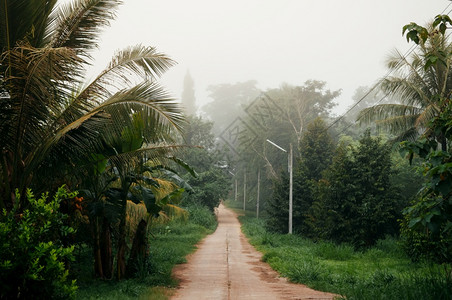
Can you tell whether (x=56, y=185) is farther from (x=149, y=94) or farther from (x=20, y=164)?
(x=149, y=94)

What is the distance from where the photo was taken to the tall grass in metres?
6.12

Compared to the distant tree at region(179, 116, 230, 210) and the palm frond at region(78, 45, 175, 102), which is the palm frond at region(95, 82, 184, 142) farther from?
the distant tree at region(179, 116, 230, 210)

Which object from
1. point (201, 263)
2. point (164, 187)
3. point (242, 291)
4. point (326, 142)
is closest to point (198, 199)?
point (326, 142)

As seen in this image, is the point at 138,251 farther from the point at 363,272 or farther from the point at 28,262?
the point at 28,262

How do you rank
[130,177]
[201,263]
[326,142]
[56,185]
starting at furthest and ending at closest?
[326,142]
[201,263]
[130,177]
[56,185]

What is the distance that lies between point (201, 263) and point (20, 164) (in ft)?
25.1

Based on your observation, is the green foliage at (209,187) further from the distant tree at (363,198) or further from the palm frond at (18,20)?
the palm frond at (18,20)

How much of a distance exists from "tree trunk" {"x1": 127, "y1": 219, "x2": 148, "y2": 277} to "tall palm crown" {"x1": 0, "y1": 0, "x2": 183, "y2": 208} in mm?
2739

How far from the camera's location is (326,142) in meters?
27.7

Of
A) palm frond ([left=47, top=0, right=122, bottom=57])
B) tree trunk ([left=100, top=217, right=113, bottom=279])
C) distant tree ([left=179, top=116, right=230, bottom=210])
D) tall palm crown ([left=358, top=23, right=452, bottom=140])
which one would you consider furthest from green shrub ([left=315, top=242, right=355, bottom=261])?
distant tree ([left=179, top=116, right=230, bottom=210])

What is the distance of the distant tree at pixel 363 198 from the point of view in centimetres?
1650

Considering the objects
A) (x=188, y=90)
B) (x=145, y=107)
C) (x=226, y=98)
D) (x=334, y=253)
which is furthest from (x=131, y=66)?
(x=188, y=90)

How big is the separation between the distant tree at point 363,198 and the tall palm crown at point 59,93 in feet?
37.4

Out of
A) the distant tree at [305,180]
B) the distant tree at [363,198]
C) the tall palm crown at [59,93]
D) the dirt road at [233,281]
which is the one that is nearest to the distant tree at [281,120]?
the distant tree at [305,180]
